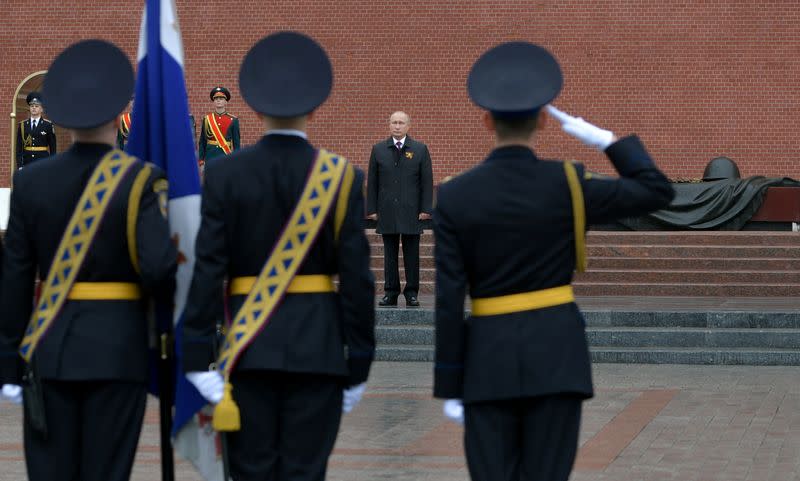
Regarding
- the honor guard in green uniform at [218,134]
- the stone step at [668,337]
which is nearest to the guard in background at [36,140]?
the honor guard in green uniform at [218,134]

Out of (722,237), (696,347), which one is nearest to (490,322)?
(696,347)

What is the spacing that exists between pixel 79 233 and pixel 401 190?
8090 mm

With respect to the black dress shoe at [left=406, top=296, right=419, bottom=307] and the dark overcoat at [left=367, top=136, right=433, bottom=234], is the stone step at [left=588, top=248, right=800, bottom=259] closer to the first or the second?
the black dress shoe at [left=406, top=296, right=419, bottom=307]

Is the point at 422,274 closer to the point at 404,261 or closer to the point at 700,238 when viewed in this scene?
the point at 700,238

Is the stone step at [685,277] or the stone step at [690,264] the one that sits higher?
the stone step at [690,264]

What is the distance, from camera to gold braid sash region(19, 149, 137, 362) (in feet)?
14.2

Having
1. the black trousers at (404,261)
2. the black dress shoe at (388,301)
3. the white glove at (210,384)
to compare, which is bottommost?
the black dress shoe at (388,301)

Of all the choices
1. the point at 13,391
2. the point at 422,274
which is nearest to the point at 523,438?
the point at 13,391

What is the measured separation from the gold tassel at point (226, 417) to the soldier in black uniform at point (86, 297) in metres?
0.36

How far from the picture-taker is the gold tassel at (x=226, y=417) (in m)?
4.10

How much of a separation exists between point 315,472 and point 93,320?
2.54 feet

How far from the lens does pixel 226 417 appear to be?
4.10 meters

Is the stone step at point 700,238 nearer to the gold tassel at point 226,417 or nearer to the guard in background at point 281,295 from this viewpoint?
the guard in background at point 281,295

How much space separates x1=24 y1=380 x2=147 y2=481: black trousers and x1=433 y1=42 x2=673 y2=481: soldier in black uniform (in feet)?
3.02
